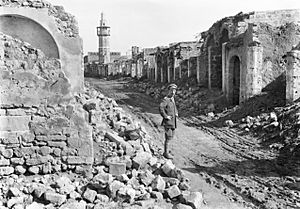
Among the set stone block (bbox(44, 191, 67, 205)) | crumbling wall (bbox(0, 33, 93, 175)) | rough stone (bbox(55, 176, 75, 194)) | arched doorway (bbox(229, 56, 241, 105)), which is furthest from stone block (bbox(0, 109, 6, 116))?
arched doorway (bbox(229, 56, 241, 105))

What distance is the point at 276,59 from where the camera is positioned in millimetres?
16250

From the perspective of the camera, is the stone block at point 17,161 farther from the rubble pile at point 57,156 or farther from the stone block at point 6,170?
the stone block at point 6,170

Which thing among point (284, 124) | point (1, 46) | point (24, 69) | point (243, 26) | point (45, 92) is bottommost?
point (284, 124)

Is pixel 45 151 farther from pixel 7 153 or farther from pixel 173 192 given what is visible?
pixel 173 192

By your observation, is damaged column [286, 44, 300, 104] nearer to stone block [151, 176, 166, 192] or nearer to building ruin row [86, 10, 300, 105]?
building ruin row [86, 10, 300, 105]

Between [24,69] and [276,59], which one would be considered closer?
[24,69]

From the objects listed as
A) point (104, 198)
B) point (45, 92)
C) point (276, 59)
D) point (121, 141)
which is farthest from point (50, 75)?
point (276, 59)

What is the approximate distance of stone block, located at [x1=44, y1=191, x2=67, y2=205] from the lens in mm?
5762

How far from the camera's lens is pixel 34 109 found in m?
6.87

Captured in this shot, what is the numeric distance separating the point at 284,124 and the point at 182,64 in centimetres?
1456

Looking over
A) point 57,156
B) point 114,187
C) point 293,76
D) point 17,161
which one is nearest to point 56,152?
point 57,156

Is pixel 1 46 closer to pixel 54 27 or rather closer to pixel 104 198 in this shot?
pixel 54 27

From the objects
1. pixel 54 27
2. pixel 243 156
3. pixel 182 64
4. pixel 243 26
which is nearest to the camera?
pixel 54 27

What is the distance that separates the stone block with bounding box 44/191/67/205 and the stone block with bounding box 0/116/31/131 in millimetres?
1483
